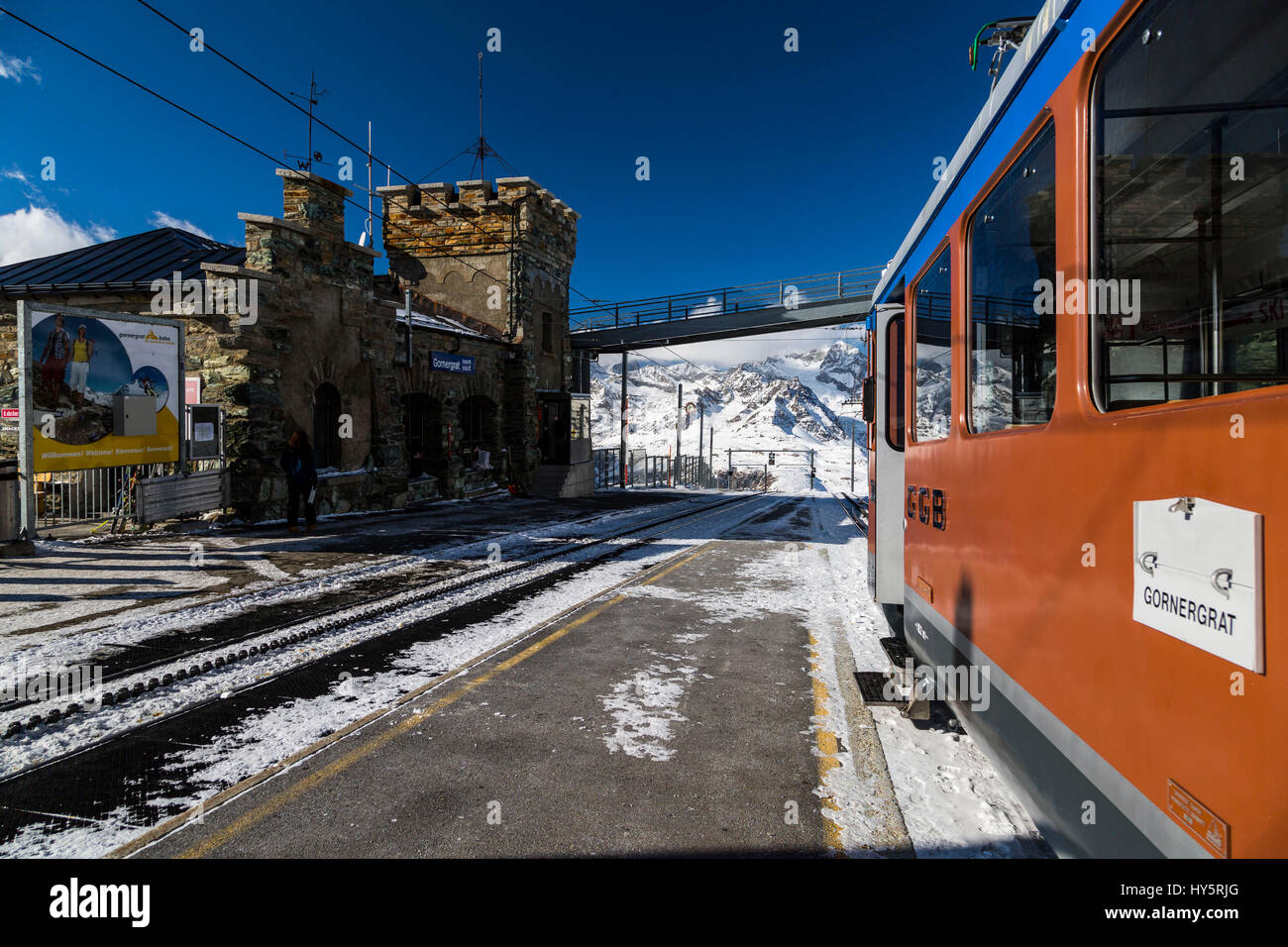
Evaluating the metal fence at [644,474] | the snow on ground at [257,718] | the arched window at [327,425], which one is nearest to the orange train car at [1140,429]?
the snow on ground at [257,718]

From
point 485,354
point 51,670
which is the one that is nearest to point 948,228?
point 51,670

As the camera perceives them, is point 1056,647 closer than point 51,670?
Yes

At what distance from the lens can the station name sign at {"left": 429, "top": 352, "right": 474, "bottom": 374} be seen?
19938 millimetres

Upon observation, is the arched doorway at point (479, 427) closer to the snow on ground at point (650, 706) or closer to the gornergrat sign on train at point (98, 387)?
the gornergrat sign on train at point (98, 387)

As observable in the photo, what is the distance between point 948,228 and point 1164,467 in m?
2.58

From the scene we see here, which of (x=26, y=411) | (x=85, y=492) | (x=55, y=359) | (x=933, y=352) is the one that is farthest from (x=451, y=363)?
(x=933, y=352)

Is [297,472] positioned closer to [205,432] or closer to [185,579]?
[205,432]

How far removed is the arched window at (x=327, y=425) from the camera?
627 inches

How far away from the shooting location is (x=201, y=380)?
13.6 metres

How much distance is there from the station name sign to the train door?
15.9 metres

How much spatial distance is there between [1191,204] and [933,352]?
230 cm

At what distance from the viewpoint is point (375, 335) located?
1717cm

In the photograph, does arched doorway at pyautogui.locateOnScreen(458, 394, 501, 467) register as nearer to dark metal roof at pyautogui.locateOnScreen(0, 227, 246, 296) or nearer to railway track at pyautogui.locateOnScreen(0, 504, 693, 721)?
dark metal roof at pyautogui.locateOnScreen(0, 227, 246, 296)
